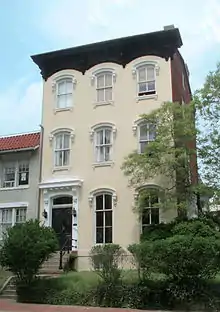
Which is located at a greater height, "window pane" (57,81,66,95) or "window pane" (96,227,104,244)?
"window pane" (57,81,66,95)

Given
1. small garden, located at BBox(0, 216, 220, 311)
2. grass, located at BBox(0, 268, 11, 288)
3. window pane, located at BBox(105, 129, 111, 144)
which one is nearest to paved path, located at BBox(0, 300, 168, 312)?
small garden, located at BBox(0, 216, 220, 311)

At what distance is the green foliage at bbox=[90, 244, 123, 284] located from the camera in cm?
1523

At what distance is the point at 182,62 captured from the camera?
26.6 m

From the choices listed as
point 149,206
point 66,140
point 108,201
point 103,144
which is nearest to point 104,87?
point 103,144

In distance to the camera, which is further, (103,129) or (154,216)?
(103,129)

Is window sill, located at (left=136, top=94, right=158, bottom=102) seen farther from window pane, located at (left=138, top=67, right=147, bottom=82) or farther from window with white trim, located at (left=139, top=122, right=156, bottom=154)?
window with white trim, located at (left=139, top=122, right=156, bottom=154)

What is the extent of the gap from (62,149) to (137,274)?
9761 millimetres

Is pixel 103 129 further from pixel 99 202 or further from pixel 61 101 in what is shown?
pixel 99 202

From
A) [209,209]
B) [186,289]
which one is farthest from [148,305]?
[209,209]

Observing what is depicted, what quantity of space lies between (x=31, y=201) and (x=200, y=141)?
9946 millimetres

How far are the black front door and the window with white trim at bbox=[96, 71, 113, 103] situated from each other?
6.35 metres

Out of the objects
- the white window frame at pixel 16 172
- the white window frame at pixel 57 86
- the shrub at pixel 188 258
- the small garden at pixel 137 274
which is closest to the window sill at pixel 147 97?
the white window frame at pixel 57 86

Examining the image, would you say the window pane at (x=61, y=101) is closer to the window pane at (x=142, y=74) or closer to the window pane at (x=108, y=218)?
the window pane at (x=142, y=74)

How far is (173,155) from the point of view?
19219 mm
